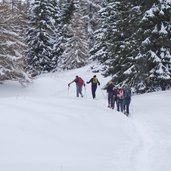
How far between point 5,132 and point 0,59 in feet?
77.8

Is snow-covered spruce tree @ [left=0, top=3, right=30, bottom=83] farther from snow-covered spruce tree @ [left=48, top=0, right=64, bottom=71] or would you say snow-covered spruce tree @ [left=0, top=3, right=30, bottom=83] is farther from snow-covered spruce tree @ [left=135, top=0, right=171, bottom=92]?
snow-covered spruce tree @ [left=48, top=0, right=64, bottom=71]

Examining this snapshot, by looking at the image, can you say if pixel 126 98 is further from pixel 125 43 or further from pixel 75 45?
pixel 75 45

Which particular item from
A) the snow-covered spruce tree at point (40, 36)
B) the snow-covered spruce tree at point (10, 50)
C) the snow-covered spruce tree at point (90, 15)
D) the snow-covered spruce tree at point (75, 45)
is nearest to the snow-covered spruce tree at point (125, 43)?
the snow-covered spruce tree at point (10, 50)

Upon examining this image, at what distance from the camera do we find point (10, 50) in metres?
33.6

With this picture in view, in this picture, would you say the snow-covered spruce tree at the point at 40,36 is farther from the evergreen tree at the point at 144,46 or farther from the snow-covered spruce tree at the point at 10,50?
the evergreen tree at the point at 144,46

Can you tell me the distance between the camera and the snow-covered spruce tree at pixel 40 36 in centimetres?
4859

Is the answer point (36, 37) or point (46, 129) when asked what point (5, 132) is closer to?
point (46, 129)

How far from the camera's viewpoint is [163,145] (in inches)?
474

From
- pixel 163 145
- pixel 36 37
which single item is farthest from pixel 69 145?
pixel 36 37

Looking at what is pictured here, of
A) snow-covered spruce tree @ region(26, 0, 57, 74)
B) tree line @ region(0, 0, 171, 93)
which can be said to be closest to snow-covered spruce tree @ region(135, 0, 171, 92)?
tree line @ region(0, 0, 171, 93)

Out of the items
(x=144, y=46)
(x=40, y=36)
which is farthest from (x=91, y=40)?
(x=144, y=46)

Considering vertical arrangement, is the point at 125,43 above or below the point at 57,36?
below

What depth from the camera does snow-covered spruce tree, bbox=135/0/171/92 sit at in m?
24.0

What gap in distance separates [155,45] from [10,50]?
534 inches
